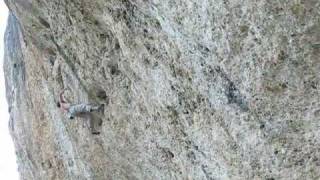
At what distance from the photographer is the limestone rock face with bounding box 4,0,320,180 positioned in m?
4.83

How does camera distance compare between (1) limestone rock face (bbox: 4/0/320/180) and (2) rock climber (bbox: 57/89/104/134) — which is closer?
(1) limestone rock face (bbox: 4/0/320/180)

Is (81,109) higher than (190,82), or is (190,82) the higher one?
(190,82)

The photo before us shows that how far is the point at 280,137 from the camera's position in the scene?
16.7ft

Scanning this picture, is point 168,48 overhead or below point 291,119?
overhead

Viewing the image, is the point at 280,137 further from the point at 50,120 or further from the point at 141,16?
the point at 50,120

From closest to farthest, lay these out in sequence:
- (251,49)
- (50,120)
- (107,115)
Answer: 1. (251,49)
2. (107,115)
3. (50,120)

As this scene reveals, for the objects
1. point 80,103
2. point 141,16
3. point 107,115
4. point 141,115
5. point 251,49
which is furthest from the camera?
point 80,103

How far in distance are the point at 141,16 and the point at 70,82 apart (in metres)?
3.21

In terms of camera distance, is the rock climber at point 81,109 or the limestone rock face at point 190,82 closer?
the limestone rock face at point 190,82

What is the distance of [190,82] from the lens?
570 centimetres

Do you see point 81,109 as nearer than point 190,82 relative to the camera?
No

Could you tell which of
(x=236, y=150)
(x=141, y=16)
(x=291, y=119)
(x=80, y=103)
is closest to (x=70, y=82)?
(x=80, y=103)

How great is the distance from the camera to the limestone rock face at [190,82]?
483cm

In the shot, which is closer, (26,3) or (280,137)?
(280,137)
